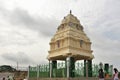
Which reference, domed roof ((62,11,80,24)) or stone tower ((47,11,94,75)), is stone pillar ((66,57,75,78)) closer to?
stone tower ((47,11,94,75))

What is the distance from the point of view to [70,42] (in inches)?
908

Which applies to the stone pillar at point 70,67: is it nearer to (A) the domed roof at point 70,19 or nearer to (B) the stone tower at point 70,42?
(B) the stone tower at point 70,42

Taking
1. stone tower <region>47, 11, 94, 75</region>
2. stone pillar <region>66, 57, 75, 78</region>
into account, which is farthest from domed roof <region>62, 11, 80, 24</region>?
stone pillar <region>66, 57, 75, 78</region>

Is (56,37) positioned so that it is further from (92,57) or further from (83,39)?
(92,57)

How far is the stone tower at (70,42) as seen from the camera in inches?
909

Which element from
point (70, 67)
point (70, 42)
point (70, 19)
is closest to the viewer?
point (70, 67)

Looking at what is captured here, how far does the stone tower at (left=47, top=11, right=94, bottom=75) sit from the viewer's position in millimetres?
23094

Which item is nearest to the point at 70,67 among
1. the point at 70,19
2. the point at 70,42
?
the point at 70,42

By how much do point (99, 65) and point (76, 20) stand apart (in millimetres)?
6578

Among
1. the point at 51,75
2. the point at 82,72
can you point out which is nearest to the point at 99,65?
the point at 82,72

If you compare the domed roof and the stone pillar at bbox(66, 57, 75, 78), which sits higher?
the domed roof

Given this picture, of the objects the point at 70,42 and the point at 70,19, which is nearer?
the point at 70,42

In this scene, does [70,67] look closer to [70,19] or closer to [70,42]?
[70,42]

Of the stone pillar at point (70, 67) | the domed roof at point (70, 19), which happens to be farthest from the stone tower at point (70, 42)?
the stone pillar at point (70, 67)
